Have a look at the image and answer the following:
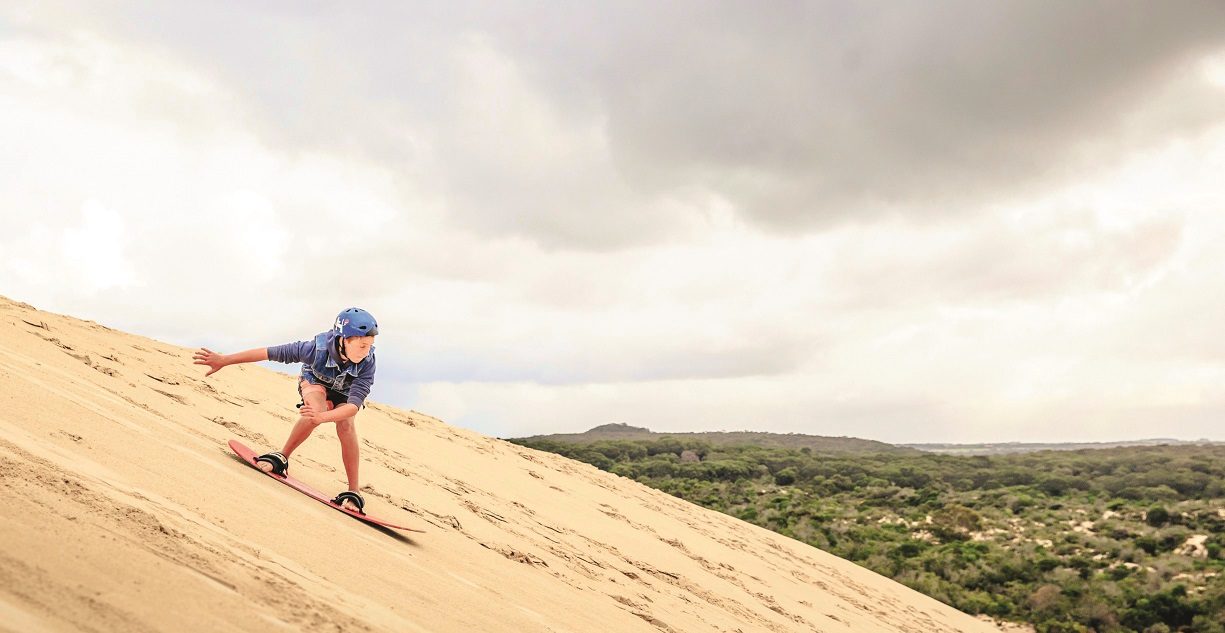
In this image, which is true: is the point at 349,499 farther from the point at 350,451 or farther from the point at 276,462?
the point at 276,462

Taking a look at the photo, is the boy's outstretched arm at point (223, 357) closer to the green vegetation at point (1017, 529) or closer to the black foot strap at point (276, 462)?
the black foot strap at point (276, 462)

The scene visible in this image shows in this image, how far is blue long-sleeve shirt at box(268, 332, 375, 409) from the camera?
530cm

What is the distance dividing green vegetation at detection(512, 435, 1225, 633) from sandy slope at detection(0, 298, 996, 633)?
866 centimetres

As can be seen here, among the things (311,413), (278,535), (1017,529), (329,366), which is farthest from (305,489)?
(1017,529)

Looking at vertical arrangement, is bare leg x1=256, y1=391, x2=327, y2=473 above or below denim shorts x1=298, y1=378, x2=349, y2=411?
below

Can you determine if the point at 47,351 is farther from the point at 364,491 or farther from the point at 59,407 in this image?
the point at 364,491

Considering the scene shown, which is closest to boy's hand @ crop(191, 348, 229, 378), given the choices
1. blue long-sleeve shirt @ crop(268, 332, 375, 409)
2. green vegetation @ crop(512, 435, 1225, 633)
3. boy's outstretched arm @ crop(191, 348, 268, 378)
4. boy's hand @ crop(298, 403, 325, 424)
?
boy's outstretched arm @ crop(191, 348, 268, 378)

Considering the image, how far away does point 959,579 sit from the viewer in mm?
19531

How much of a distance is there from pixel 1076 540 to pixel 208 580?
24.1 metres

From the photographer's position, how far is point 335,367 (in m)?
5.31

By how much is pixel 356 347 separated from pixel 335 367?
0.24 meters

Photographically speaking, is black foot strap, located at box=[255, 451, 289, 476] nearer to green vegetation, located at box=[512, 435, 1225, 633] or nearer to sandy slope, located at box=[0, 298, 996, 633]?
sandy slope, located at box=[0, 298, 996, 633]

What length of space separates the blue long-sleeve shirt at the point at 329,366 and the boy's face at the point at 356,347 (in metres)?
0.10

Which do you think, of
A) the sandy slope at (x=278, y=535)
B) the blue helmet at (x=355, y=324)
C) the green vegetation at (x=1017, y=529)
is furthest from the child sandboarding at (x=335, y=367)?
the green vegetation at (x=1017, y=529)
